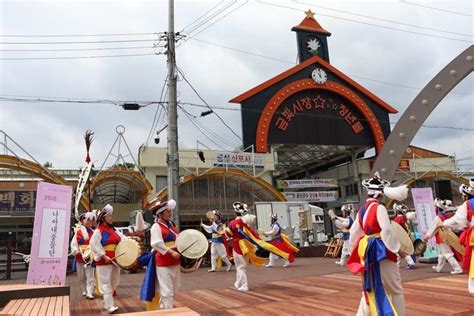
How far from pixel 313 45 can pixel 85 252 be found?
22.2m

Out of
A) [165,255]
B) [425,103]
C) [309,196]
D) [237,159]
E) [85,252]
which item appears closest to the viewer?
[165,255]

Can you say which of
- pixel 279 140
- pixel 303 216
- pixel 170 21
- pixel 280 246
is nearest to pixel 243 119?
pixel 279 140

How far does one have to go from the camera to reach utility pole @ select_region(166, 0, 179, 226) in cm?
1273

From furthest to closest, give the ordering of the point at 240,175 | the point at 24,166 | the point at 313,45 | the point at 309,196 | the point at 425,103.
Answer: the point at 313,45 < the point at 309,196 < the point at 240,175 < the point at 24,166 < the point at 425,103

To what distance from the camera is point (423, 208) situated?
1147cm

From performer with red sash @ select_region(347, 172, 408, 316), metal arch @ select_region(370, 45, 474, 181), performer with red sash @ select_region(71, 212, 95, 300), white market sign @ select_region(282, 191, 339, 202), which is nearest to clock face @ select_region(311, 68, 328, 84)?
white market sign @ select_region(282, 191, 339, 202)

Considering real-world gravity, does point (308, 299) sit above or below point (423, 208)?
below

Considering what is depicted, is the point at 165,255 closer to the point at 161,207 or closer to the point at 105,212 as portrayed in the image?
the point at 161,207

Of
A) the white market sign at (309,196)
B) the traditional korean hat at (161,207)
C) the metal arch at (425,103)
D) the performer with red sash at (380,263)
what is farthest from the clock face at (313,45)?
the performer with red sash at (380,263)

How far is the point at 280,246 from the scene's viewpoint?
11.0m

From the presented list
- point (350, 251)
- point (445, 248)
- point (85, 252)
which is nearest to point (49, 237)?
point (85, 252)

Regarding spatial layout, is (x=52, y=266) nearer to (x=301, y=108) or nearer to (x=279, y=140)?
(x=279, y=140)

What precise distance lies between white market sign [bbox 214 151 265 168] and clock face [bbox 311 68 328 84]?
6.63m

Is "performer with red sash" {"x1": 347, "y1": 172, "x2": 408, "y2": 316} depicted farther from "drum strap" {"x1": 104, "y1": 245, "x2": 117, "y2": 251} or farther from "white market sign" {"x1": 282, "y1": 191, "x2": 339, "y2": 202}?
"white market sign" {"x1": 282, "y1": 191, "x2": 339, "y2": 202}
